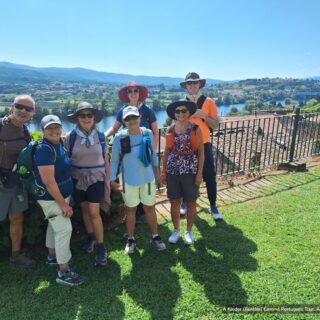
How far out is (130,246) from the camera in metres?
4.10

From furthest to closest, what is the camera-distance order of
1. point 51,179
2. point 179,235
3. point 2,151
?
point 179,235 < point 2,151 < point 51,179

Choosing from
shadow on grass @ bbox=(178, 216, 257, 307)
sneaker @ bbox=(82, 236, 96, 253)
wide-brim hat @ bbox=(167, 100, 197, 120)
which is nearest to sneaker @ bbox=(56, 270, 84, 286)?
sneaker @ bbox=(82, 236, 96, 253)

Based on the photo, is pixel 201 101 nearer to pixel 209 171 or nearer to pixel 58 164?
pixel 209 171

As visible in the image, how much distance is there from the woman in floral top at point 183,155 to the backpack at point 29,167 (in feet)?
4.88

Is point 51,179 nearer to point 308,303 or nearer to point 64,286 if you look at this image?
point 64,286

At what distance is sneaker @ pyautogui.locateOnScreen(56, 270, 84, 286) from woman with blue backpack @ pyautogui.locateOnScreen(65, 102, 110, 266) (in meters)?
0.34

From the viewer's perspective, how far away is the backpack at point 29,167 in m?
3.17

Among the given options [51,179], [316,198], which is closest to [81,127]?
[51,179]

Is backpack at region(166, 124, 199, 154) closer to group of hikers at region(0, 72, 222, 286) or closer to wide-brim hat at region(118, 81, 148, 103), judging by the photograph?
group of hikers at region(0, 72, 222, 286)

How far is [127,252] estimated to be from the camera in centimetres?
407

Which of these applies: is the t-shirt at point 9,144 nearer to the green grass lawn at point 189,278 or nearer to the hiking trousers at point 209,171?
the green grass lawn at point 189,278

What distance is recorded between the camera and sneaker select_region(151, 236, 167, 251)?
4148 mm

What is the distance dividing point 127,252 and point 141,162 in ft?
3.79

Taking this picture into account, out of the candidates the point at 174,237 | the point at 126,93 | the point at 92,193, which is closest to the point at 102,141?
the point at 92,193
